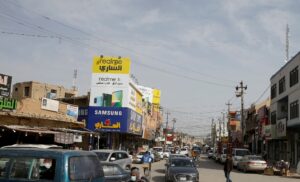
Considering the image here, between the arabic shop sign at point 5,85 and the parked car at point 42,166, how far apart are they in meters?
21.4

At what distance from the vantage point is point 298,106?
148 feet

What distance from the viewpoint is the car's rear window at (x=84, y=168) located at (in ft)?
29.8

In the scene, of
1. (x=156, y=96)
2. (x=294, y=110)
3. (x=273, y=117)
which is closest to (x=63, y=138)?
(x=294, y=110)

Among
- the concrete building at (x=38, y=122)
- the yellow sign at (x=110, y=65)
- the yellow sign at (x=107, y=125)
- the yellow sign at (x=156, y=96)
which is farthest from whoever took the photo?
the yellow sign at (x=156, y=96)

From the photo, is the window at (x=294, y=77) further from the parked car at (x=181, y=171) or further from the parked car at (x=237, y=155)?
the parked car at (x=181, y=171)

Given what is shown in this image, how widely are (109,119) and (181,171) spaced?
29.1 metres

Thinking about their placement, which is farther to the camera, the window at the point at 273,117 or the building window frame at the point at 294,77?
the window at the point at 273,117

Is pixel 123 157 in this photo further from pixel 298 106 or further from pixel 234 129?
pixel 234 129

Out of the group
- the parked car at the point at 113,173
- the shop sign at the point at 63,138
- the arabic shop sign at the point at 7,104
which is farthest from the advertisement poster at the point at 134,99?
the parked car at the point at 113,173

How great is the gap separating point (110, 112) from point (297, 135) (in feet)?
65.5

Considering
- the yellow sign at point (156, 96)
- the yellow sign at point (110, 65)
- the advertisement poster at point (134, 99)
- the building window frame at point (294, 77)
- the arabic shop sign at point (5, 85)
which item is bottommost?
the arabic shop sign at point (5, 85)

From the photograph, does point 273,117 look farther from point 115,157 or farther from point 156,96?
point 156,96

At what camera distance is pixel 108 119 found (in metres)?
52.4

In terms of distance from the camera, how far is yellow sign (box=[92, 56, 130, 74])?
182 ft
